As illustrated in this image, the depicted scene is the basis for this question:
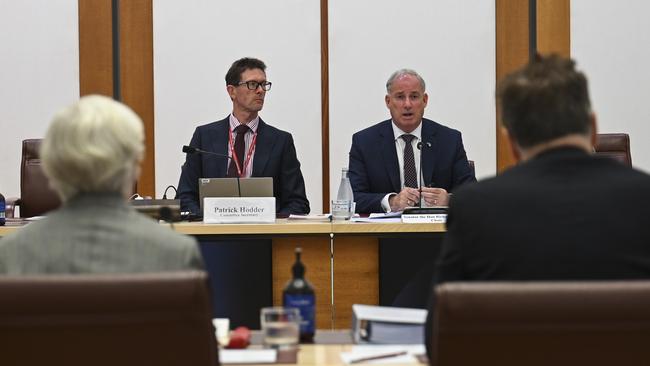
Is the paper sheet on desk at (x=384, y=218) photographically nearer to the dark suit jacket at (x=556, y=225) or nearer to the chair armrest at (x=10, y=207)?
the chair armrest at (x=10, y=207)

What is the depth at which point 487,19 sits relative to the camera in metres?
6.36

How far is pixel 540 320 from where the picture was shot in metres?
1.36

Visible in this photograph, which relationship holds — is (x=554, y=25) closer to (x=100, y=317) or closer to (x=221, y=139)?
(x=221, y=139)

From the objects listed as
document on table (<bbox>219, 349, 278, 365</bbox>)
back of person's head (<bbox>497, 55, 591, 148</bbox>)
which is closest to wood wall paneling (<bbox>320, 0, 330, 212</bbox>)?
document on table (<bbox>219, 349, 278, 365</bbox>)

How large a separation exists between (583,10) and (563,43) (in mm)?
294

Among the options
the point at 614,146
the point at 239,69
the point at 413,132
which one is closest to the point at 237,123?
the point at 239,69

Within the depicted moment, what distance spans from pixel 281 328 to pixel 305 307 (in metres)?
0.16

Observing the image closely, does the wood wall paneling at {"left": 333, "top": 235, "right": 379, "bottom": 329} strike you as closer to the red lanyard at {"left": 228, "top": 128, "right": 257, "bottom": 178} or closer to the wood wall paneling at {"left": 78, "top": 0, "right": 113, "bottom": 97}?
the red lanyard at {"left": 228, "top": 128, "right": 257, "bottom": 178}

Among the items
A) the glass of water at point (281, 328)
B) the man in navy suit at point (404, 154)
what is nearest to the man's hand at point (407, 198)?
the man in navy suit at point (404, 154)

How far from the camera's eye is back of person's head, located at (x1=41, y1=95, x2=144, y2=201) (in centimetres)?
162

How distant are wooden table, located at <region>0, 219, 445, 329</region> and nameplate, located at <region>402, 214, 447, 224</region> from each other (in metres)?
0.06

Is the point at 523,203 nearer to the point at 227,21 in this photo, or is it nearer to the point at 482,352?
the point at 482,352

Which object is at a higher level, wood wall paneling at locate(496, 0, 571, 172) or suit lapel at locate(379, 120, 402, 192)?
wood wall paneling at locate(496, 0, 571, 172)

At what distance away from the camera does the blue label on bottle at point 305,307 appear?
1994mm
